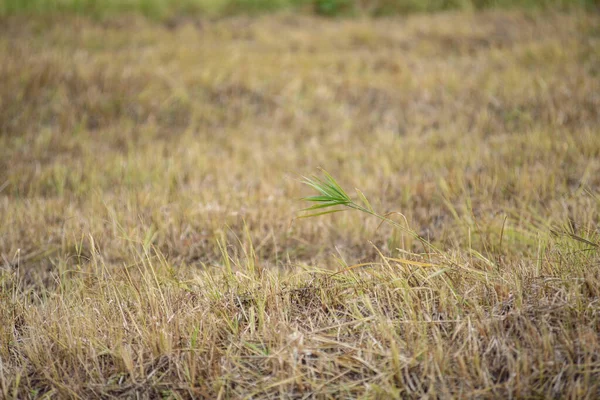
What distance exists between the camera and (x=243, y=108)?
4578 millimetres

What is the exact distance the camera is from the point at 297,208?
2727 millimetres

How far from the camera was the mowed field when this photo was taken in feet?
4.27

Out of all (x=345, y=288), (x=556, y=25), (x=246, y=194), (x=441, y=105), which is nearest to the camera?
(x=345, y=288)

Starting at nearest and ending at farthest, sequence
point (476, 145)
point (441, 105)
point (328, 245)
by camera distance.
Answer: point (328, 245)
point (476, 145)
point (441, 105)

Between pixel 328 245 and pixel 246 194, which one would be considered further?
pixel 246 194

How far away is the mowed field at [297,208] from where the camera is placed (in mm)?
1302

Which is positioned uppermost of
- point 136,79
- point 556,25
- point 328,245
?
point 556,25

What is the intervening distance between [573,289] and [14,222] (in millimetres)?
2738

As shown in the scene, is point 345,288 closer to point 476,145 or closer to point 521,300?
point 521,300

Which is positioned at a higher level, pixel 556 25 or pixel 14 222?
pixel 556 25

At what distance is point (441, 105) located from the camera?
445 cm

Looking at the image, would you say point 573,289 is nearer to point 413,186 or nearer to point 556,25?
point 413,186

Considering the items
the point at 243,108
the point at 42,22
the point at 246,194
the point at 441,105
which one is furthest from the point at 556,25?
the point at 42,22

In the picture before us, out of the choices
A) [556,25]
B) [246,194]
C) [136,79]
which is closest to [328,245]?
[246,194]
